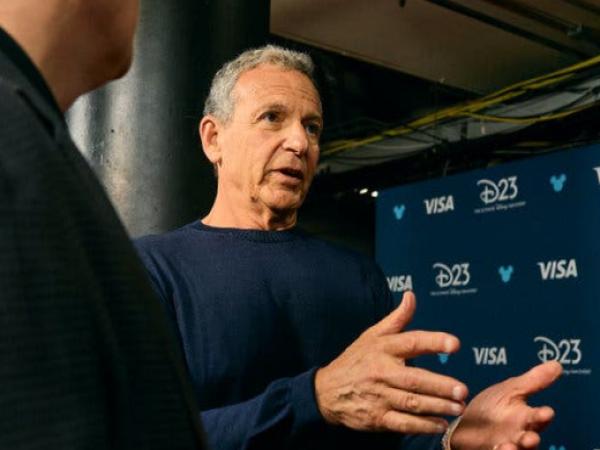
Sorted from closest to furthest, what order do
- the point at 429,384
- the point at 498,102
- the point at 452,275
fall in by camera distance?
the point at 429,384
the point at 452,275
the point at 498,102

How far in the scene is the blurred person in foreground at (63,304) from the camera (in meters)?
0.49

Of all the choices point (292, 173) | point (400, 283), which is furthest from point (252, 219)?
point (400, 283)

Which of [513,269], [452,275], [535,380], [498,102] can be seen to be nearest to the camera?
[535,380]

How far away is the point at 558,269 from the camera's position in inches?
138

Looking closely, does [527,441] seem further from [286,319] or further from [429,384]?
[286,319]

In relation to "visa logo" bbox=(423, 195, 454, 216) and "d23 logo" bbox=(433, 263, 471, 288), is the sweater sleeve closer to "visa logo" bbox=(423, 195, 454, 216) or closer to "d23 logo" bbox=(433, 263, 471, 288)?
"d23 logo" bbox=(433, 263, 471, 288)

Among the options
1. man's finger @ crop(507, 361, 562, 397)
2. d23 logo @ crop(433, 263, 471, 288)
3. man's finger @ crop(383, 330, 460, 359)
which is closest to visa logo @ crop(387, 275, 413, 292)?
d23 logo @ crop(433, 263, 471, 288)

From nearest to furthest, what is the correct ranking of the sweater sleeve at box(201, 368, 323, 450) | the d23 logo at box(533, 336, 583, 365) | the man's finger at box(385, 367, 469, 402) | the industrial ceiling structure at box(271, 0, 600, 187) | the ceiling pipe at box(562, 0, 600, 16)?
1. the man's finger at box(385, 367, 469, 402)
2. the sweater sleeve at box(201, 368, 323, 450)
3. the d23 logo at box(533, 336, 583, 365)
4. the ceiling pipe at box(562, 0, 600, 16)
5. the industrial ceiling structure at box(271, 0, 600, 187)

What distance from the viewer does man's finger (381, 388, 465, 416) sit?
1.10 meters

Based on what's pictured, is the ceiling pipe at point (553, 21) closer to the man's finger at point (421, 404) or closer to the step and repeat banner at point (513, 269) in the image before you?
the step and repeat banner at point (513, 269)

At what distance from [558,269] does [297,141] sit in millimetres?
2145

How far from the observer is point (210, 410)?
1.35 metres

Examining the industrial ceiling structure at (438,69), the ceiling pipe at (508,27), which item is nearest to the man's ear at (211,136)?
the industrial ceiling structure at (438,69)

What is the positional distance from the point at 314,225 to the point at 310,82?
207 inches
